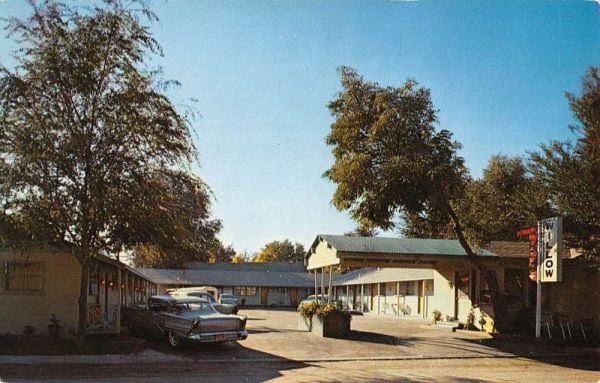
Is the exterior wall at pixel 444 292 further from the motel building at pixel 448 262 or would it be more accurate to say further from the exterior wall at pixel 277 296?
the exterior wall at pixel 277 296

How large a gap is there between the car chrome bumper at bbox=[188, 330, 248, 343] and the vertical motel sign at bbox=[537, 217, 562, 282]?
952cm

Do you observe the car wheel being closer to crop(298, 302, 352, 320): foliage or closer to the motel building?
crop(298, 302, 352, 320): foliage

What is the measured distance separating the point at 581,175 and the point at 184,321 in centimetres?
1377

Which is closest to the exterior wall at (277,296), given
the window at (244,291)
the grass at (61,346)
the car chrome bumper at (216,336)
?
the window at (244,291)

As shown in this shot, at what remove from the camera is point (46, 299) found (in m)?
19.6

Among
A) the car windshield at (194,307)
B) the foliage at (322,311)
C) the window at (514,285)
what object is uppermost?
the window at (514,285)

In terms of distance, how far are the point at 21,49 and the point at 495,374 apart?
49.1 feet

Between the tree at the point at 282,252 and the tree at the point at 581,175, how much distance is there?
8816cm

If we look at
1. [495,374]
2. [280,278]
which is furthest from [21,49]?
[280,278]

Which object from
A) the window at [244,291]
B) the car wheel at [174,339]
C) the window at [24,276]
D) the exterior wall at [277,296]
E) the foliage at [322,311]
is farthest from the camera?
the exterior wall at [277,296]

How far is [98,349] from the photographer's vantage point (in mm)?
16406

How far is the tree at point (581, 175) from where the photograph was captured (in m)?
19.9

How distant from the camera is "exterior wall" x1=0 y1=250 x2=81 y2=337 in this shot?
1931 centimetres

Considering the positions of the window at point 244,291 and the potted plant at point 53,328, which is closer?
the potted plant at point 53,328
